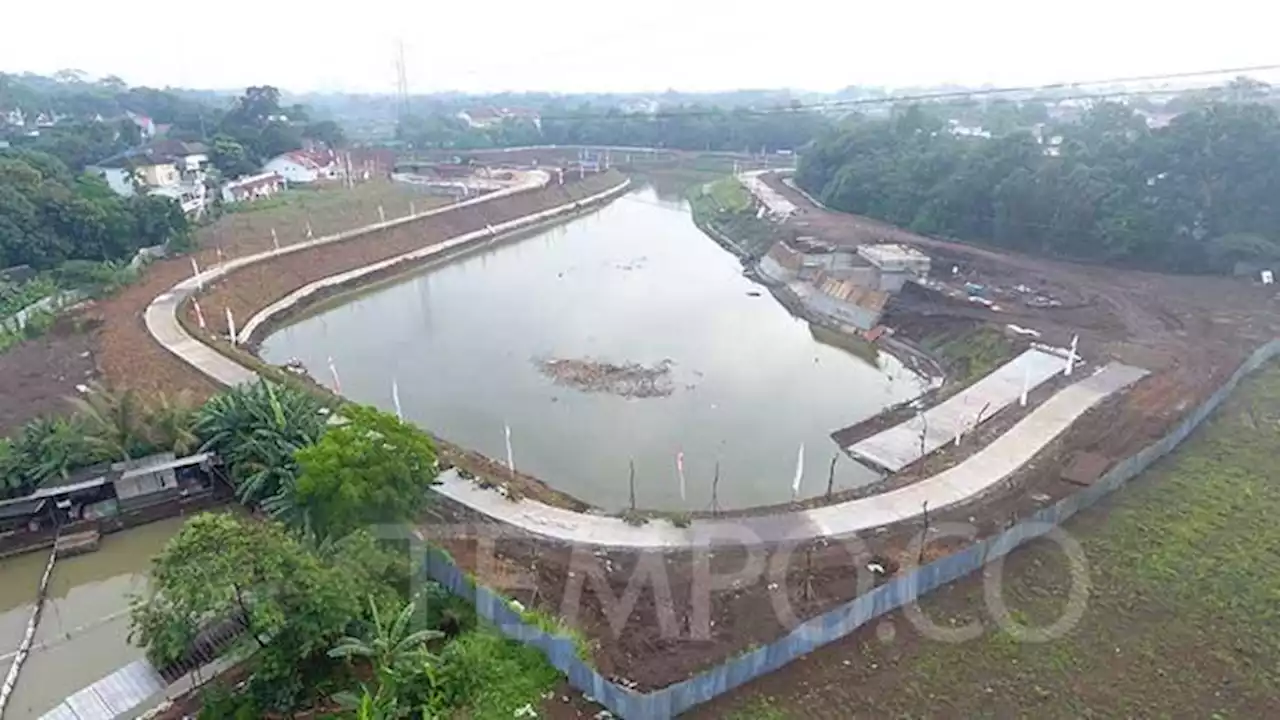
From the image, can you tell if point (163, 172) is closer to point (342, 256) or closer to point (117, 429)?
point (342, 256)

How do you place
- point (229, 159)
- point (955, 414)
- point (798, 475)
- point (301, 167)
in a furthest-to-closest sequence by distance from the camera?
1. point (301, 167)
2. point (229, 159)
3. point (955, 414)
4. point (798, 475)

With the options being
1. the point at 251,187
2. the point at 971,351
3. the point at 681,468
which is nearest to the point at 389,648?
the point at 681,468

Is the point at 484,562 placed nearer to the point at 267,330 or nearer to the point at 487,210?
the point at 267,330

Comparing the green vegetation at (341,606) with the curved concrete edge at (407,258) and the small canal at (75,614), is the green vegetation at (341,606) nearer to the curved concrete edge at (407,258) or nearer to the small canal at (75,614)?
the small canal at (75,614)

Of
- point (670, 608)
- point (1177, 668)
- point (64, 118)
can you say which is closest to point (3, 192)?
point (670, 608)

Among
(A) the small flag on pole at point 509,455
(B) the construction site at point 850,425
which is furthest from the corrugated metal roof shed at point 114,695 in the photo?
(A) the small flag on pole at point 509,455

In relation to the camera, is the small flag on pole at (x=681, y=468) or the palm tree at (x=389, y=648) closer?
the palm tree at (x=389, y=648)

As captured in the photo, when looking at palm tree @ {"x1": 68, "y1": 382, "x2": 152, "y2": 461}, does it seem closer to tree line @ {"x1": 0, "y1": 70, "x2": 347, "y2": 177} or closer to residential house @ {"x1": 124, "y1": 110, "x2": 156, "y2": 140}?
tree line @ {"x1": 0, "y1": 70, "x2": 347, "y2": 177}
